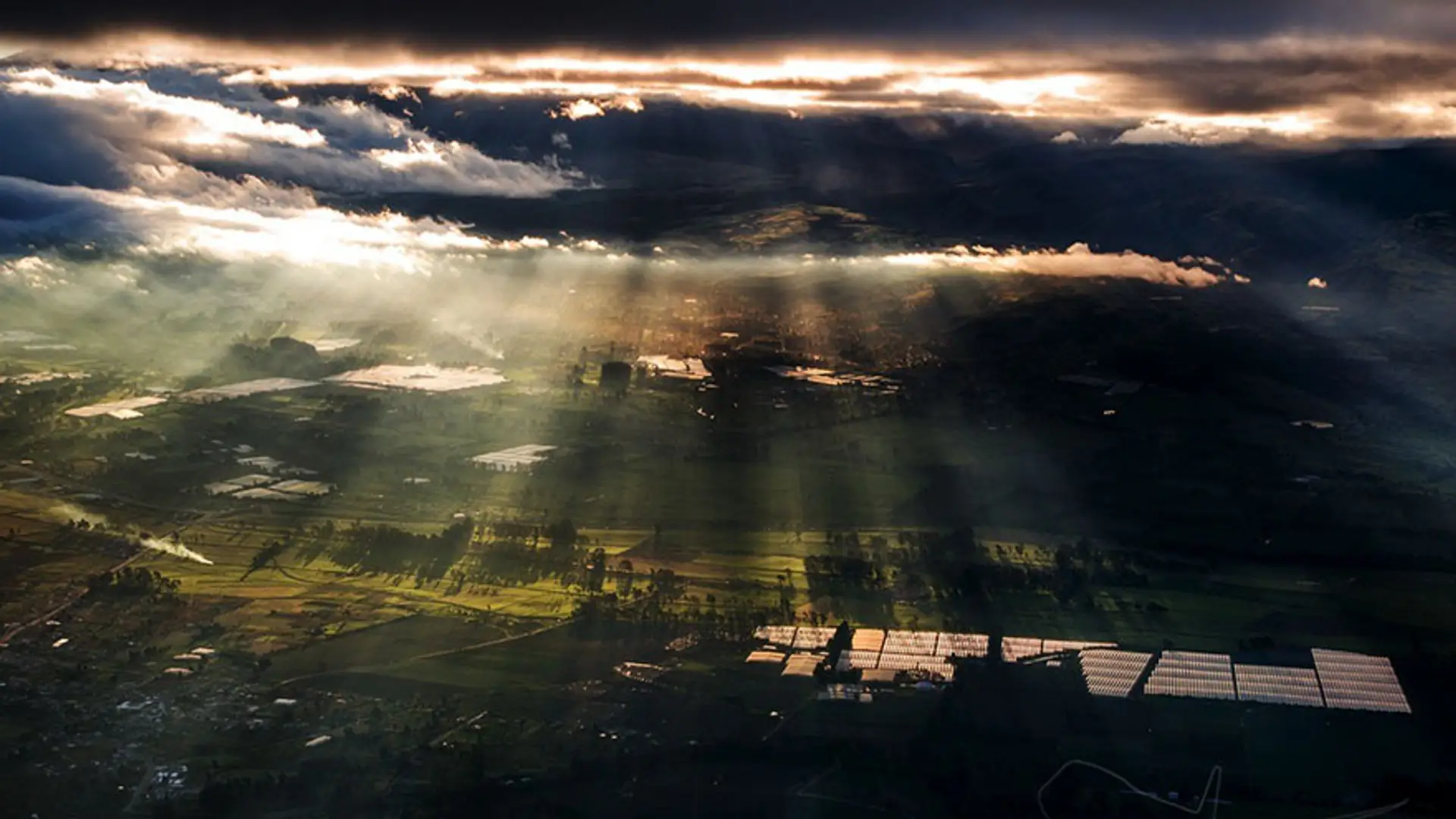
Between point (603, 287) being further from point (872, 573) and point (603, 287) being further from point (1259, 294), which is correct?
point (872, 573)

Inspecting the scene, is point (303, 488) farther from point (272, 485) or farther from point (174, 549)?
point (174, 549)

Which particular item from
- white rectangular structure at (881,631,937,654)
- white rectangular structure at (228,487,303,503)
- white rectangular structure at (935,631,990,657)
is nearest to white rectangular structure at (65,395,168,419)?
white rectangular structure at (228,487,303,503)

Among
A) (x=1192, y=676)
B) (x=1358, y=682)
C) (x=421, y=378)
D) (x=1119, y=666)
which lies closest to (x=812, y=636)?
(x=1119, y=666)

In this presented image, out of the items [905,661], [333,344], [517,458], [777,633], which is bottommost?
[333,344]

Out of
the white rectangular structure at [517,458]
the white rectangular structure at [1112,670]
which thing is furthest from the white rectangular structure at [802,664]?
the white rectangular structure at [517,458]

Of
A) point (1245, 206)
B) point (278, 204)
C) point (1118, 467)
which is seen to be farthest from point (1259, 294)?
point (278, 204)

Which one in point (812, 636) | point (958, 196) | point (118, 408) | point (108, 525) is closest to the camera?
point (812, 636)
